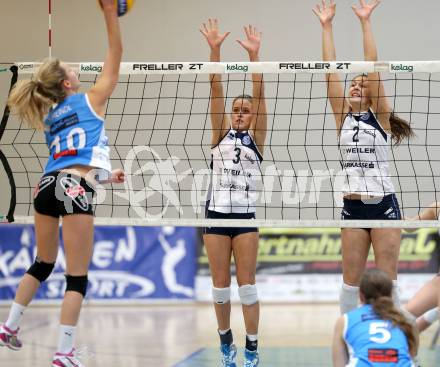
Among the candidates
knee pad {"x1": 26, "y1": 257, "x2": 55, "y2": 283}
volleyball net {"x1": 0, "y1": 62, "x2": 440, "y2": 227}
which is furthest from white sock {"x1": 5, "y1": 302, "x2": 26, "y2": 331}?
volleyball net {"x1": 0, "y1": 62, "x2": 440, "y2": 227}

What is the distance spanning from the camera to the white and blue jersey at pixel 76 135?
184 inches

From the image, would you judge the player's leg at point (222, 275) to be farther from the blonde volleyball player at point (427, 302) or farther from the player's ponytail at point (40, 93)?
the player's ponytail at point (40, 93)

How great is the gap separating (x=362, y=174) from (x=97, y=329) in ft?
15.5

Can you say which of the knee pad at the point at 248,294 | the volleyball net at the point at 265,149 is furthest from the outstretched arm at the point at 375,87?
the volleyball net at the point at 265,149

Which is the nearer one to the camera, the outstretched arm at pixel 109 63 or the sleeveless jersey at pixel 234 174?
the outstretched arm at pixel 109 63

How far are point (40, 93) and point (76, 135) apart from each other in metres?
0.33

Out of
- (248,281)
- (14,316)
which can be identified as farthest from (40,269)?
(248,281)

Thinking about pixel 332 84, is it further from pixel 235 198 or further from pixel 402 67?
pixel 235 198

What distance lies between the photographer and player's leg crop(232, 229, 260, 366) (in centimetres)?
618

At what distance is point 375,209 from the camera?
6.02 meters

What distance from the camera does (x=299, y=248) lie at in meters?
11.9

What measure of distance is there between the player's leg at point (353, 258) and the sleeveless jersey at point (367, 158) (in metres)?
0.32

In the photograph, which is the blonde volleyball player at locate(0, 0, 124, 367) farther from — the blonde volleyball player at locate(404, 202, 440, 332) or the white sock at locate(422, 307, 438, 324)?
the white sock at locate(422, 307, 438, 324)

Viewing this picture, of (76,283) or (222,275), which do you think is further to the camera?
(222,275)
